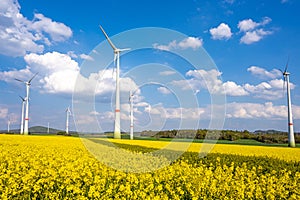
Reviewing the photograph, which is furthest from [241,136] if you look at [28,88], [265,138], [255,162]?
[255,162]

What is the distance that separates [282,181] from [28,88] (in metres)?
53.2

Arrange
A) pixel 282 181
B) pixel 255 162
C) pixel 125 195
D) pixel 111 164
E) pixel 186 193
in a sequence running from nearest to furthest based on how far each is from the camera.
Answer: pixel 125 195, pixel 186 193, pixel 282 181, pixel 111 164, pixel 255 162

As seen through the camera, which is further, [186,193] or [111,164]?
[111,164]

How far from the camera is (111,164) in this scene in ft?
39.8

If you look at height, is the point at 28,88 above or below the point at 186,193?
above

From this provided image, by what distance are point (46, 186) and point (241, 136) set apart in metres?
53.0

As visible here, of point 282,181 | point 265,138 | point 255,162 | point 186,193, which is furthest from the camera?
point 265,138

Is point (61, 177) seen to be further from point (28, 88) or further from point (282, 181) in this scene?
point (28, 88)

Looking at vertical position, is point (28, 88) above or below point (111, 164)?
above

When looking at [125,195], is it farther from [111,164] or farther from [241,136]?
[241,136]

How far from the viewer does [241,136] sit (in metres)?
57.6

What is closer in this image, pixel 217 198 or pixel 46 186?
pixel 217 198

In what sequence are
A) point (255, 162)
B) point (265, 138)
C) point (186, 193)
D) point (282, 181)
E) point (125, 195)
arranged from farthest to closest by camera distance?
point (265, 138), point (255, 162), point (282, 181), point (186, 193), point (125, 195)

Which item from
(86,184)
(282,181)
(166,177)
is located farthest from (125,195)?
(282,181)
